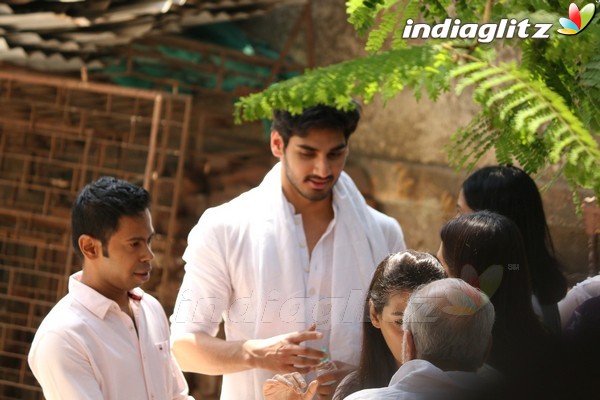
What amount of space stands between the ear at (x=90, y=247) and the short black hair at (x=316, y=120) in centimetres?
64

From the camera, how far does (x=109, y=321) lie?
9.12 feet

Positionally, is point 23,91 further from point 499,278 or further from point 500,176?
point 499,278

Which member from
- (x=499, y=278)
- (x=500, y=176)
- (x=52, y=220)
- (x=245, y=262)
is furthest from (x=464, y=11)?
(x=52, y=220)

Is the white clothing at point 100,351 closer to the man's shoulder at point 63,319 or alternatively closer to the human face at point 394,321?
the man's shoulder at point 63,319

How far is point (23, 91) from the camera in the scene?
5.21 metres

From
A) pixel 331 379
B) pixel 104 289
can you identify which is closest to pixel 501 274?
pixel 331 379

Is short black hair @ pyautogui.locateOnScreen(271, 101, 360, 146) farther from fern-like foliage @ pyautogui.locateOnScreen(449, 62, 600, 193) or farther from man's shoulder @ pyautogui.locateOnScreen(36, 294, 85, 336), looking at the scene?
fern-like foliage @ pyautogui.locateOnScreen(449, 62, 600, 193)

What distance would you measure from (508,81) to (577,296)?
418mm

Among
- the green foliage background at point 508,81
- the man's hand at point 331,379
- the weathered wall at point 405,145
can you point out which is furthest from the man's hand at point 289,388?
the weathered wall at point 405,145

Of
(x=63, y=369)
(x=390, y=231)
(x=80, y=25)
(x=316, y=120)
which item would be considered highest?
(x=80, y=25)

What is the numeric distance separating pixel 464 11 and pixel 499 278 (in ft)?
1.60

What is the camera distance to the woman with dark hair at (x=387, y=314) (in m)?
1.87

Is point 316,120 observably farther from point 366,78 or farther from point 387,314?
point 366,78

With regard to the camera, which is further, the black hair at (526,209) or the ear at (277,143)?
the ear at (277,143)
